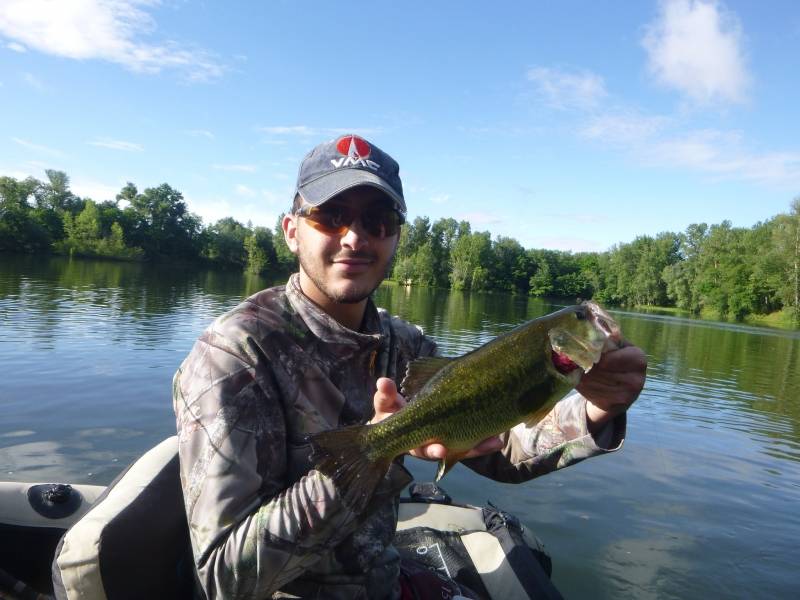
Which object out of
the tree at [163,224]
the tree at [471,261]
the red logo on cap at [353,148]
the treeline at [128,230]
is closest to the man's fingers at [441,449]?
the red logo on cap at [353,148]

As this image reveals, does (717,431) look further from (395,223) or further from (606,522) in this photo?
(395,223)

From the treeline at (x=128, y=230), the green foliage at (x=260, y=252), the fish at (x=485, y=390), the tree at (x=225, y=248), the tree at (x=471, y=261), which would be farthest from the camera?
the tree at (x=225, y=248)

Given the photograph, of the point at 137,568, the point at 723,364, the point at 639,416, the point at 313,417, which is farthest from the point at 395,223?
the point at 723,364

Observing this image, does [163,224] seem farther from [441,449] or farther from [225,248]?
[441,449]

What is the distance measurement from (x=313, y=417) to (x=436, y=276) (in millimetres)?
110367

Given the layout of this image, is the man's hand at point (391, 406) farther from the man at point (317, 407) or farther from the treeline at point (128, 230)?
the treeline at point (128, 230)

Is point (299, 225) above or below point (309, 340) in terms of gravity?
above

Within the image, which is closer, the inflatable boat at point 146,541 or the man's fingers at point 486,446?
the inflatable boat at point 146,541

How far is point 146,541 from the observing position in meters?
2.51

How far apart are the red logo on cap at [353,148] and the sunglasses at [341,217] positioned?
0.32 metres

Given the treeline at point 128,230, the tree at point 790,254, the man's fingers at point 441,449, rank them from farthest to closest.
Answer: the treeline at point 128,230
the tree at point 790,254
the man's fingers at point 441,449

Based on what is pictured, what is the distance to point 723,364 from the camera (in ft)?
88.7

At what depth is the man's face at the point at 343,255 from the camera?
3.10m

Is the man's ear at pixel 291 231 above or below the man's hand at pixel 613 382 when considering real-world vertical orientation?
above
